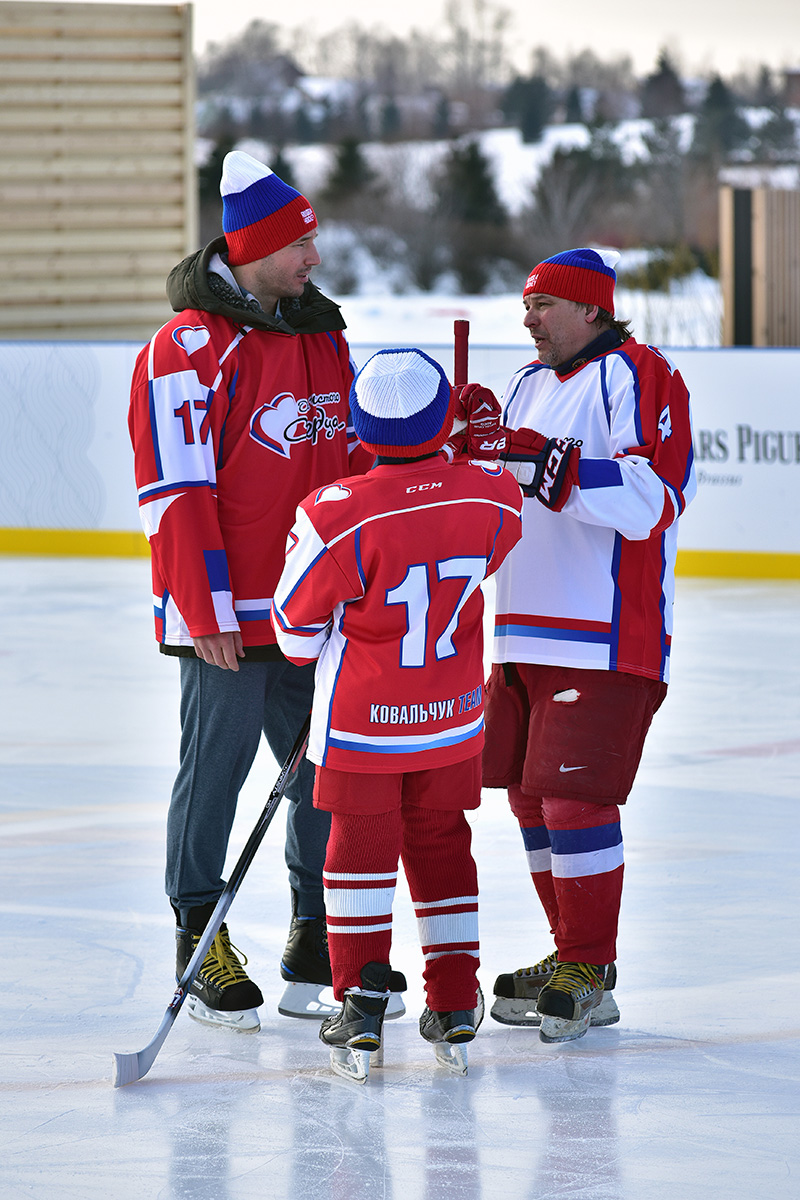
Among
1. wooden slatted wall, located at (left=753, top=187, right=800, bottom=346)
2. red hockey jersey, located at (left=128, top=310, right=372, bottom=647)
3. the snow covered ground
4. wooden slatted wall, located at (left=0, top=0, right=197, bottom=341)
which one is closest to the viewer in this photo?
red hockey jersey, located at (left=128, top=310, right=372, bottom=647)

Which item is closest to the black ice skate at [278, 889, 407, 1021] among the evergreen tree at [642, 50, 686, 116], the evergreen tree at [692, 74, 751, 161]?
the evergreen tree at [642, 50, 686, 116]

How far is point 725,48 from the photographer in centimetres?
1661

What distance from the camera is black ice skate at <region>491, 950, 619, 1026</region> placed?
238 cm

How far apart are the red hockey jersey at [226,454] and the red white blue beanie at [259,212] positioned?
0.13 meters

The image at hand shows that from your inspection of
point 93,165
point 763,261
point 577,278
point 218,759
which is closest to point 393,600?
point 218,759

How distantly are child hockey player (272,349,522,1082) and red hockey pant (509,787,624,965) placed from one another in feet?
0.60

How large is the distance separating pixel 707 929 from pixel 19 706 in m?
2.51

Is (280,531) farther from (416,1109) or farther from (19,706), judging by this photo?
(19,706)

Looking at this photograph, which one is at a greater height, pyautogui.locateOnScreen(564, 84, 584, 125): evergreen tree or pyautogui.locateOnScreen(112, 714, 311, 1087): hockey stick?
pyautogui.locateOnScreen(564, 84, 584, 125): evergreen tree

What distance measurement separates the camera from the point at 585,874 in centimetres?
230

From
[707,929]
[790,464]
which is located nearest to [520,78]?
[790,464]

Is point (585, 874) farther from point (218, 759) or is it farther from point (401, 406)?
point (401, 406)

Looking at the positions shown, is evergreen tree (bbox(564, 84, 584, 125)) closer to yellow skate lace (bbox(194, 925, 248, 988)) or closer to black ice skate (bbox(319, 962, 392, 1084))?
yellow skate lace (bbox(194, 925, 248, 988))

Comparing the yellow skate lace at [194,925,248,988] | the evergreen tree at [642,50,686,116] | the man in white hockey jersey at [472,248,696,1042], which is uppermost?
the evergreen tree at [642,50,686,116]
